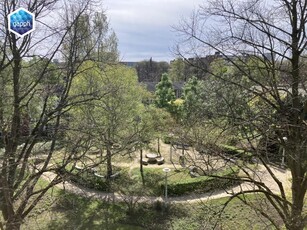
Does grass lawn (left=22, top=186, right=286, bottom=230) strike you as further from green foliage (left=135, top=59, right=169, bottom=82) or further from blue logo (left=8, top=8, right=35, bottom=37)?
green foliage (left=135, top=59, right=169, bottom=82)

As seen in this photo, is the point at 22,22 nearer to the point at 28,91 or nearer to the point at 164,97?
the point at 28,91

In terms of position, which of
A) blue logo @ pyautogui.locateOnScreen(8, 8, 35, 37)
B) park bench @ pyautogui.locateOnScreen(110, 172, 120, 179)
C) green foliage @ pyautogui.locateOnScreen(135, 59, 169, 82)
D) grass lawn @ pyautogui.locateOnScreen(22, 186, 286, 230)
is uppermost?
green foliage @ pyautogui.locateOnScreen(135, 59, 169, 82)

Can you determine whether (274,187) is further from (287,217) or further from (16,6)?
(16,6)

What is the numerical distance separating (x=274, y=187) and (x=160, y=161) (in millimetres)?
6128

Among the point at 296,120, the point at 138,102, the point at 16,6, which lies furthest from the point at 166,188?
the point at 16,6

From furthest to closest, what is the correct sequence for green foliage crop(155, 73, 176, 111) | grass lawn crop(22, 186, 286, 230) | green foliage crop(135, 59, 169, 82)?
green foliage crop(135, 59, 169, 82)
green foliage crop(155, 73, 176, 111)
grass lawn crop(22, 186, 286, 230)

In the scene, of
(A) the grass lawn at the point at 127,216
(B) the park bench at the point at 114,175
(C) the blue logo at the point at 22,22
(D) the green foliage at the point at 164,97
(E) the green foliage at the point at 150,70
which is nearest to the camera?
(C) the blue logo at the point at 22,22

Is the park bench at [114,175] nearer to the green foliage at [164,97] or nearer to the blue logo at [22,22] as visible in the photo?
the blue logo at [22,22]

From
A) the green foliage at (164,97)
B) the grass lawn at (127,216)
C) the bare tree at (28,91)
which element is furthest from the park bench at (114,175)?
the green foliage at (164,97)

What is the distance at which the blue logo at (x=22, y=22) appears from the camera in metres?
5.50

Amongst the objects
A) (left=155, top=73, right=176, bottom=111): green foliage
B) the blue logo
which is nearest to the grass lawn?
the blue logo

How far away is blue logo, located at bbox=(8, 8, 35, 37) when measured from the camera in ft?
18.0

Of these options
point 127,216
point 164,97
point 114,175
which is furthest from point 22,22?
point 164,97

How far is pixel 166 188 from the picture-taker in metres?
11.5
